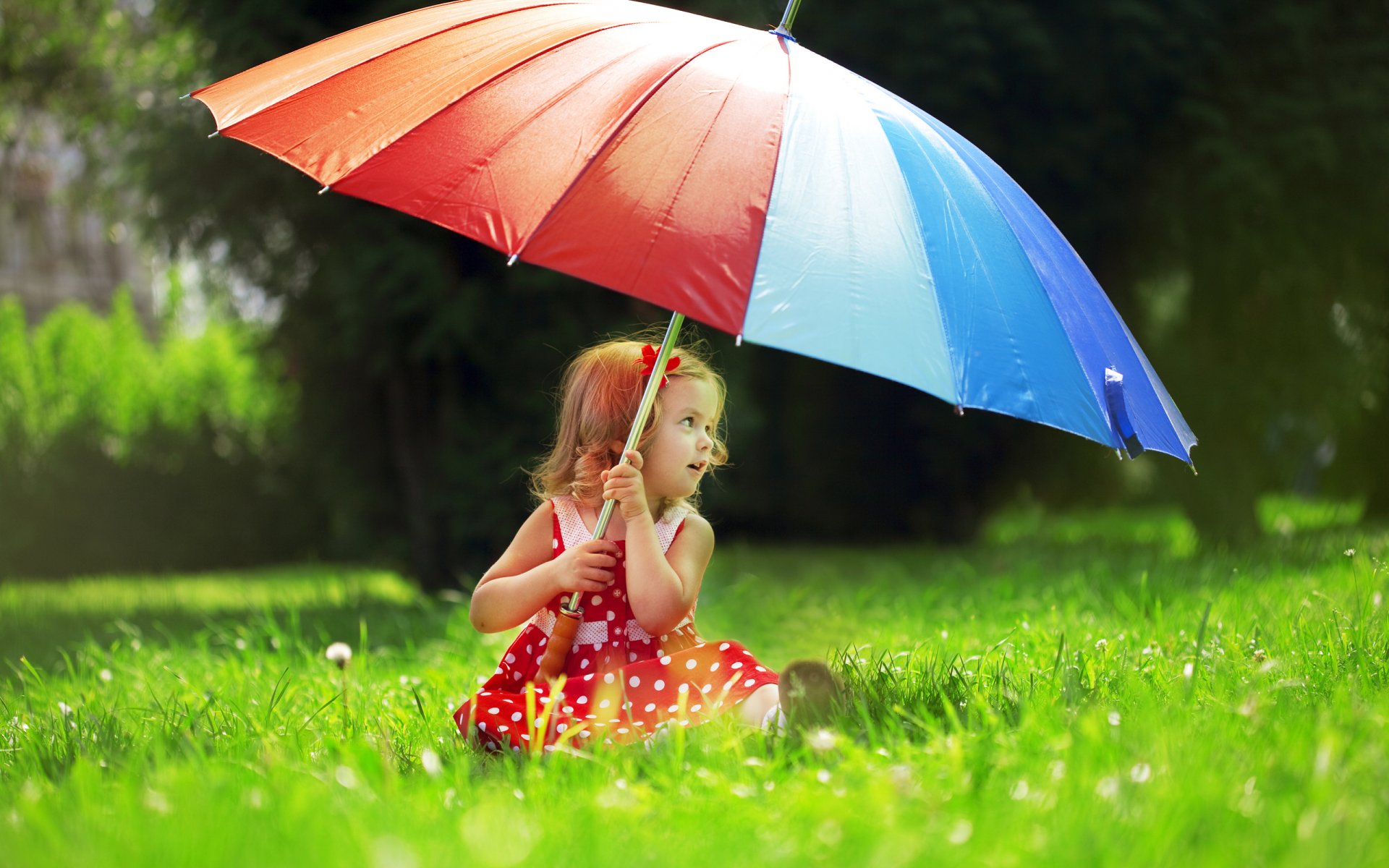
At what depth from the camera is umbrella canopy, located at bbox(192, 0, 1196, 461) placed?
91.1 inches

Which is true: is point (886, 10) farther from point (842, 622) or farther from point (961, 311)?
point (961, 311)

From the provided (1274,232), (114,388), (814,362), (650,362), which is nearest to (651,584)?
(650,362)

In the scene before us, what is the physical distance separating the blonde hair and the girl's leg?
1.89 feet

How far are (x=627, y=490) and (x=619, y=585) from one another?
13.4 inches

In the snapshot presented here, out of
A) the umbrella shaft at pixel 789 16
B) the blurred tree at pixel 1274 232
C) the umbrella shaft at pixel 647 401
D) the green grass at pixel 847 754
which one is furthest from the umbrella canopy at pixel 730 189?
the blurred tree at pixel 1274 232

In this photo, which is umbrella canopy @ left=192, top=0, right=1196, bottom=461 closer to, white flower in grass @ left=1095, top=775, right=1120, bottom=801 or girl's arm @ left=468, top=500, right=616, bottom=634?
white flower in grass @ left=1095, top=775, right=1120, bottom=801

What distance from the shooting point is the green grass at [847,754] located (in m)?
1.90

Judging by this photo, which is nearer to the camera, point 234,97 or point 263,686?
point 234,97

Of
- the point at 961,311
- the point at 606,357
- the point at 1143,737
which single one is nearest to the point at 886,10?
the point at 606,357

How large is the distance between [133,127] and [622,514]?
577 cm

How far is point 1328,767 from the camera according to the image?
2.15 meters

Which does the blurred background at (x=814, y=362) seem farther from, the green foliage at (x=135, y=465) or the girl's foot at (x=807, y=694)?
the girl's foot at (x=807, y=694)

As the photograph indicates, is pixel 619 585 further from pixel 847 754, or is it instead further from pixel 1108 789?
pixel 1108 789

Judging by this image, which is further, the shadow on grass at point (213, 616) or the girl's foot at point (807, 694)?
the shadow on grass at point (213, 616)
